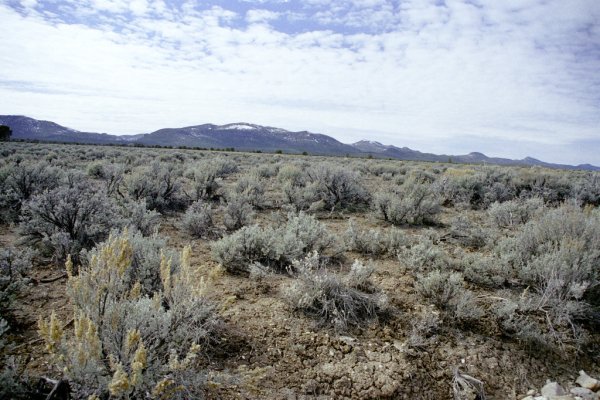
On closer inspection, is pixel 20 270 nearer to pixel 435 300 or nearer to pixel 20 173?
pixel 435 300

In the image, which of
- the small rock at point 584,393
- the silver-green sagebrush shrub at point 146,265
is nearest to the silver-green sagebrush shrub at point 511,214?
the small rock at point 584,393

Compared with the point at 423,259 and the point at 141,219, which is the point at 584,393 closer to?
the point at 423,259

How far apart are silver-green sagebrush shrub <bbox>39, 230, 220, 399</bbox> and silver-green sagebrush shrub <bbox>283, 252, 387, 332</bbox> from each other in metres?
1.35

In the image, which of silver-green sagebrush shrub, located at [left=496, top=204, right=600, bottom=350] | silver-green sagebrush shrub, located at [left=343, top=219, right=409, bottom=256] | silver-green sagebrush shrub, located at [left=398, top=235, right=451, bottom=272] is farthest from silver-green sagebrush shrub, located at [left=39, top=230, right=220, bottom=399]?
silver-green sagebrush shrub, located at [left=343, top=219, right=409, bottom=256]

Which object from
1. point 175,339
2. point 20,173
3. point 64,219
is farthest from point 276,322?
point 20,173

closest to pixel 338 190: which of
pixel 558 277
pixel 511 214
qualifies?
pixel 511 214

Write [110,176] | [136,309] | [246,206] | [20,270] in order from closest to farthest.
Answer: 1. [136,309]
2. [20,270]
3. [246,206]
4. [110,176]

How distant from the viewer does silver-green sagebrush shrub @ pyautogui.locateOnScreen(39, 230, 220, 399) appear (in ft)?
5.83

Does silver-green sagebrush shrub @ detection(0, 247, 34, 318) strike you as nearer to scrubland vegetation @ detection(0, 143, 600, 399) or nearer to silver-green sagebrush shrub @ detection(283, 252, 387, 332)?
scrubland vegetation @ detection(0, 143, 600, 399)

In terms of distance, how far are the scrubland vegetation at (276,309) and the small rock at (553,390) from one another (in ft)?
0.37

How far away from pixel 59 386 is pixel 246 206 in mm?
4984

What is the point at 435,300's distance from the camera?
12.8 feet

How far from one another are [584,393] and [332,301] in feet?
7.85

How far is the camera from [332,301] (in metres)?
3.62
